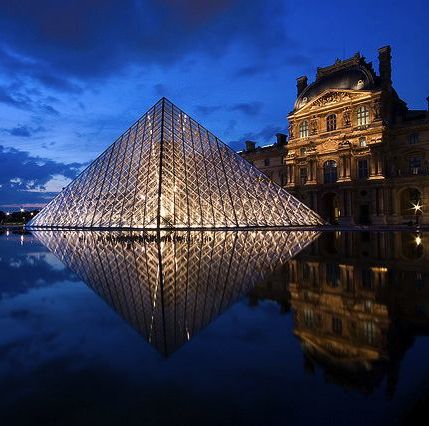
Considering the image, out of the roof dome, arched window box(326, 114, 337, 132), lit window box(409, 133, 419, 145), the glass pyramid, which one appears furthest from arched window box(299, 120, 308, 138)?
the glass pyramid

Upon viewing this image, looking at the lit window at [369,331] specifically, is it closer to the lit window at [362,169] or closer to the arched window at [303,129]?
the lit window at [362,169]

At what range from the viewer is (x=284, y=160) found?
42.8 meters

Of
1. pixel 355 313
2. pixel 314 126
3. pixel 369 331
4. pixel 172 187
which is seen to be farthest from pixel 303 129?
pixel 369 331

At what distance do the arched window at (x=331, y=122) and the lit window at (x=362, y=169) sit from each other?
458 cm

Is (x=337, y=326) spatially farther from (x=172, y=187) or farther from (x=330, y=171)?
(x=330, y=171)

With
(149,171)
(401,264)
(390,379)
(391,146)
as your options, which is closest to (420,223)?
(391,146)

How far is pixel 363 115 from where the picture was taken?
35344 millimetres

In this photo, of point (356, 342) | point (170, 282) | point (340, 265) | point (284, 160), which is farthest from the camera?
point (284, 160)

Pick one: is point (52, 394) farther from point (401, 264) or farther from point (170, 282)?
point (401, 264)

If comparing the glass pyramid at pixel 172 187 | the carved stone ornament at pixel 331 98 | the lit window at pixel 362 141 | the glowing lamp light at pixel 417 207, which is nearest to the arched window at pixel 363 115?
the lit window at pixel 362 141

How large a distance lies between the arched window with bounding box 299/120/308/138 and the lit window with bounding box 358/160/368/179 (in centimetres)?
671

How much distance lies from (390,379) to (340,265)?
6013 mm

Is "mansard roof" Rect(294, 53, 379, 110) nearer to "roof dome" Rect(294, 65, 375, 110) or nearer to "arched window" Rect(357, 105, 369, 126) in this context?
"roof dome" Rect(294, 65, 375, 110)

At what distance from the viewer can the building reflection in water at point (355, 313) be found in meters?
2.55
